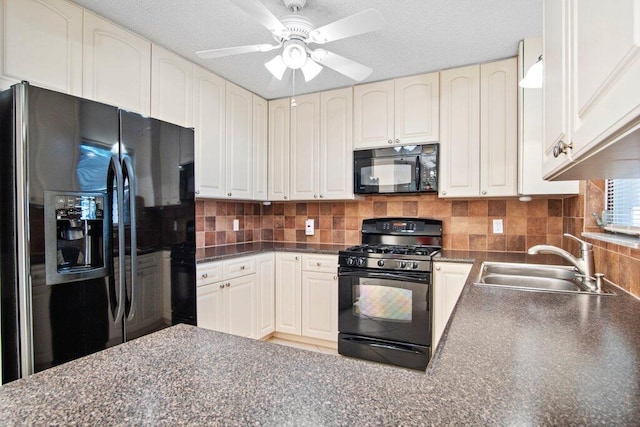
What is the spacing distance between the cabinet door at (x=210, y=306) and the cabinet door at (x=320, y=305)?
2.47 feet

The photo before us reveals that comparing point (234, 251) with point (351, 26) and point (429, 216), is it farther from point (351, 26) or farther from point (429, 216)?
point (351, 26)

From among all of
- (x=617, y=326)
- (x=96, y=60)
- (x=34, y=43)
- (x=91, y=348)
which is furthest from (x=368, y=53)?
(x=91, y=348)

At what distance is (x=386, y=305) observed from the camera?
2.57 m

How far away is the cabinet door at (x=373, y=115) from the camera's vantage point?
291cm

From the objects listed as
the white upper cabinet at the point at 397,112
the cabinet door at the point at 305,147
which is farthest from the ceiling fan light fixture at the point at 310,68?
the cabinet door at the point at 305,147

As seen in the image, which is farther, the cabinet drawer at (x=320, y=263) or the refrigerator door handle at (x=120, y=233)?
the cabinet drawer at (x=320, y=263)

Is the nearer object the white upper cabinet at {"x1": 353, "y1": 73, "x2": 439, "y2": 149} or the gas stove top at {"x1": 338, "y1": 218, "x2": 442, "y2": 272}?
the gas stove top at {"x1": 338, "y1": 218, "x2": 442, "y2": 272}

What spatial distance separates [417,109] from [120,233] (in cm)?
232

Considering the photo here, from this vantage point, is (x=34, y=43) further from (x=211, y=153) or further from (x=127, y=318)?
(x=127, y=318)

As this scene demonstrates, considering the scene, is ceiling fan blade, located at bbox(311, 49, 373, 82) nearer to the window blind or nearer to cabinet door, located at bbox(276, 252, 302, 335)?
the window blind

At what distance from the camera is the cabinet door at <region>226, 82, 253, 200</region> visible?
2.94 metres

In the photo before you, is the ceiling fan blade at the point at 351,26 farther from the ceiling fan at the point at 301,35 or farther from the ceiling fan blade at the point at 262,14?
the ceiling fan blade at the point at 262,14

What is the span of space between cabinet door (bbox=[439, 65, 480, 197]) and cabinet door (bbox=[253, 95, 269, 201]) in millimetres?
1648

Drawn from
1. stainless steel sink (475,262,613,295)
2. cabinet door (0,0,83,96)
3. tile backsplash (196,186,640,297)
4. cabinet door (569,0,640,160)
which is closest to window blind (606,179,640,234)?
tile backsplash (196,186,640,297)
